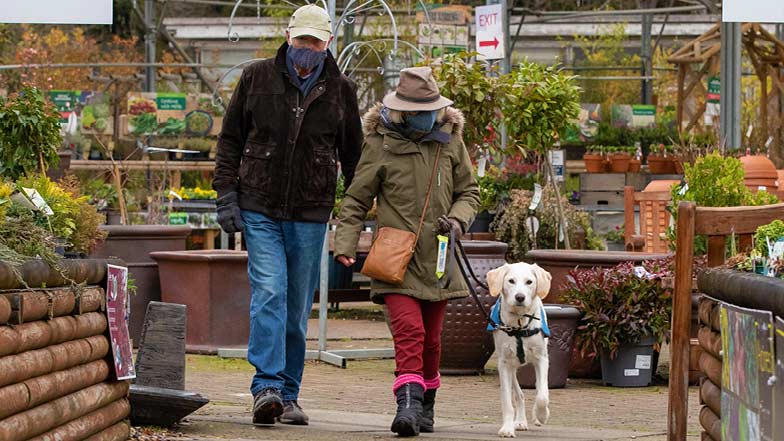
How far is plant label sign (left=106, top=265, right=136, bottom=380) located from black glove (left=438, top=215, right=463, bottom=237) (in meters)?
1.65

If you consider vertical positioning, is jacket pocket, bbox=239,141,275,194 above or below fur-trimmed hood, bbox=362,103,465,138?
below

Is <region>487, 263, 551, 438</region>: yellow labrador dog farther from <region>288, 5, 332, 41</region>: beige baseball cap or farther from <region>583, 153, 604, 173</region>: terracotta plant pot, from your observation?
<region>583, 153, 604, 173</region>: terracotta plant pot

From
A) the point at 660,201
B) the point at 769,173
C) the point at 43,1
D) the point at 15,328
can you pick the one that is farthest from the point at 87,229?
the point at 769,173

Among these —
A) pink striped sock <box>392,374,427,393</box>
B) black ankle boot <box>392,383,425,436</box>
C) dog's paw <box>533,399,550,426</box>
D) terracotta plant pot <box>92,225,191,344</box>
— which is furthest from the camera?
terracotta plant pot <box>92,225,191,344</box>

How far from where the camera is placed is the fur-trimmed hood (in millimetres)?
7258

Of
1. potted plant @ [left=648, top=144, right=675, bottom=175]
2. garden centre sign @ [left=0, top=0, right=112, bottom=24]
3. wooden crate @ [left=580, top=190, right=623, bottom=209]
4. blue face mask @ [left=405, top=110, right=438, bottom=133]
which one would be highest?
garden centre sign @ [left=0, top=0, right=112, bottom=24]

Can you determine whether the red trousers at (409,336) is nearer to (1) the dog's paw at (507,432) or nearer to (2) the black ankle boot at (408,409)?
(2) the black ankle boot at (408,409)

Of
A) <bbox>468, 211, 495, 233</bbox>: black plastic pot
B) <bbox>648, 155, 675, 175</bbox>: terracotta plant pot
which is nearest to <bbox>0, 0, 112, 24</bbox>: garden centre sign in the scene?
<bbox>468, 211, 495, 233</bbox>: black plastic pot

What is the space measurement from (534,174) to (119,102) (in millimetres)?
18328

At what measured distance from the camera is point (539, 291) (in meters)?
7.54

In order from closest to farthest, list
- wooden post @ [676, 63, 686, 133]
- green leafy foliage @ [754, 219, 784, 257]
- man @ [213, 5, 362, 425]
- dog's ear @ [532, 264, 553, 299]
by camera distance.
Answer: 1. green leafy foliage @ [754, 219, 784, 257]
2. man @ [213, 5, 362, 425]
3. dog's ear @ [532, 264, 553, 299]
4. wooden post @ [676, 63, 686, 133]

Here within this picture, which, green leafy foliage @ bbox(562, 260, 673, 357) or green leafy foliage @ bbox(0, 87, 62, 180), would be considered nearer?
green leafy foliage @ bbox(562, 260, 673, 357)

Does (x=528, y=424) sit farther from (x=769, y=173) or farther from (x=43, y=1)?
(x=769, y=173)

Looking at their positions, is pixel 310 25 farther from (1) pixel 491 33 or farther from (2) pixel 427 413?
(1) pixel 491 33
